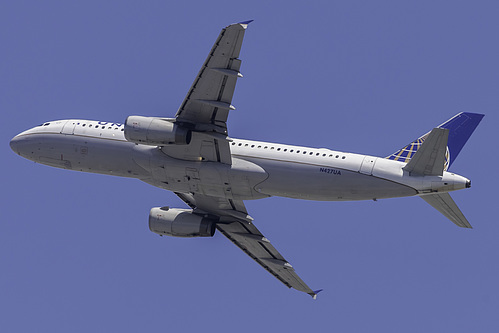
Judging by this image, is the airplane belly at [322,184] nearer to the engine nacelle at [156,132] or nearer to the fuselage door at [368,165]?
the fuselage door at [368,165]

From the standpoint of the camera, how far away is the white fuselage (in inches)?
2069

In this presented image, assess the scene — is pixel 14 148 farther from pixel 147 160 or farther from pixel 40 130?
pixel 147 160

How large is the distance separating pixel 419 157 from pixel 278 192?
8397mm

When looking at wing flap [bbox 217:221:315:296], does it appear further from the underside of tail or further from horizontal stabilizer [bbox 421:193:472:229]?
horizontal stabilizer [bbox 421:193:472:229]

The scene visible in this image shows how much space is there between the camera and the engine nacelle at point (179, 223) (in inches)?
2366

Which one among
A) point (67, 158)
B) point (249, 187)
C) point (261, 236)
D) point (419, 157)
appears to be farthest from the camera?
point (261, 236)

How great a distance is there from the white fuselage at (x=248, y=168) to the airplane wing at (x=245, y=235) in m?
4.10

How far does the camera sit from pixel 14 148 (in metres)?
61.0

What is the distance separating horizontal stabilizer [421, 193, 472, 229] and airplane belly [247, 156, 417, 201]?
1.56 metres

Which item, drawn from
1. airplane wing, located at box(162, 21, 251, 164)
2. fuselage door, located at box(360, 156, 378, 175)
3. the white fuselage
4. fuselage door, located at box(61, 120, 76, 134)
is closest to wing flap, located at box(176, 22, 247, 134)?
airplane wing, located at box(162, 21, 251, 164)

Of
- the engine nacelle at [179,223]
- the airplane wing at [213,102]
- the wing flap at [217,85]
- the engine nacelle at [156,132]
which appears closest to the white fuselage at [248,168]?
the airplane wing at [213,102]

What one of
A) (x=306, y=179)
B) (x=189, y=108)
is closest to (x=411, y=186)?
(x=306, y=179)

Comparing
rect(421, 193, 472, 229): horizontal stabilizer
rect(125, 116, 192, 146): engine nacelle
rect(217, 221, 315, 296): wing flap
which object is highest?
rect(125, 116, 192, 146): engine nacelle

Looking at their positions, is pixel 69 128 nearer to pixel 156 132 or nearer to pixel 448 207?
pixel 156 132
